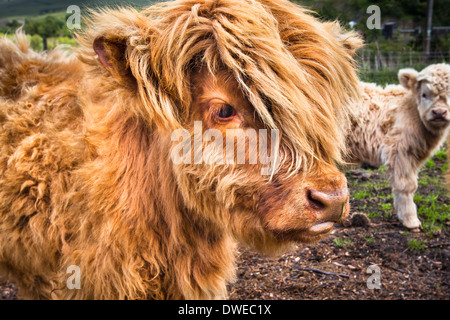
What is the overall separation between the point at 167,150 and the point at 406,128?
16.3 ft

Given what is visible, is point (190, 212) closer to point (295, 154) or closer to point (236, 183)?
point (236, 183)

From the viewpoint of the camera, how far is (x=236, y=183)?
166 centimetres

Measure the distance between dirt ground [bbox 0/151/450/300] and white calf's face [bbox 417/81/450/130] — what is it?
1221mm

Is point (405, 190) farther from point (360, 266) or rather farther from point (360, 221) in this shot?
point (360, 266)

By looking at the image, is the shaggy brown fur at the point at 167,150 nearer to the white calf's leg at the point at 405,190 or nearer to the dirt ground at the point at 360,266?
the dirt ground at the point at 360,266

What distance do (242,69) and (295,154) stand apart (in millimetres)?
433

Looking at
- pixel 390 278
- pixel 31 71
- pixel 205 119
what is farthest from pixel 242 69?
pixel 390 278

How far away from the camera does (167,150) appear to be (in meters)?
1.88

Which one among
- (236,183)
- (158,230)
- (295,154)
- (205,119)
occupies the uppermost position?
(205,119)

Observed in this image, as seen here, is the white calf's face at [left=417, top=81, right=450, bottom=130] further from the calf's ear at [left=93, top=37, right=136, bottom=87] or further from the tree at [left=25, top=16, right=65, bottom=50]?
the tree at [left=25, top=16, right=65, bottom=50]

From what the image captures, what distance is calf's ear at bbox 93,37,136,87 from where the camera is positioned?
5.46 feet

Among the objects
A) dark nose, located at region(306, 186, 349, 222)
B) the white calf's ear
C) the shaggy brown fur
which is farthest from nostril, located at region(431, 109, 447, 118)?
dark nose, located at region(306, 186, 349, 222)

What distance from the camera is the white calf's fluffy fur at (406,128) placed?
532 cm
